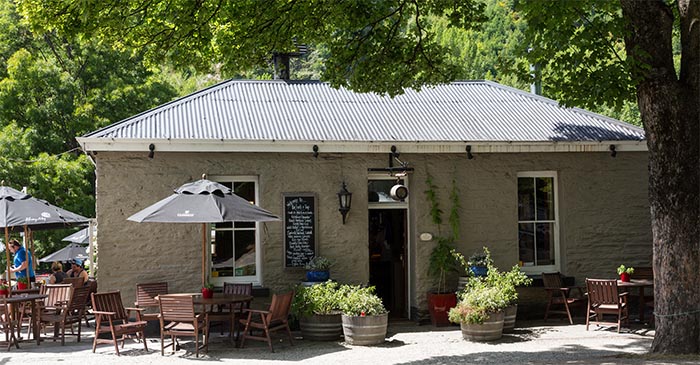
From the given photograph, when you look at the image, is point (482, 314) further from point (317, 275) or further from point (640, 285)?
point (317, 275)

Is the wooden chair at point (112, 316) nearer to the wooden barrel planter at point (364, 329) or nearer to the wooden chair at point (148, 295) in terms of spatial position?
the wooden chair at point (148, 295)

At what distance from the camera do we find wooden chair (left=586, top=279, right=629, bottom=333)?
1265 cm

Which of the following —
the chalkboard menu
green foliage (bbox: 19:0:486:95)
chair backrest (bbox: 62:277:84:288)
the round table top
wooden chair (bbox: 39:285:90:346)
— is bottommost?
wooden chair (bbox: 39:285:90:346)

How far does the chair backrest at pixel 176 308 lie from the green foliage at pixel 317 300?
6.06 feet

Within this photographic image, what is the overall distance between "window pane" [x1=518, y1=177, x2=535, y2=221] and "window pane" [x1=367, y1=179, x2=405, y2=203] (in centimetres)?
239

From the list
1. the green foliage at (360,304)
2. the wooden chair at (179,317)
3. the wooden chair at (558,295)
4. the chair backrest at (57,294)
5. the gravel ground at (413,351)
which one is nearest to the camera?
the gravel ground at (413,351)

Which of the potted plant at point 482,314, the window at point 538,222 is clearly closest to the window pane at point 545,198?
the window at point 538,222

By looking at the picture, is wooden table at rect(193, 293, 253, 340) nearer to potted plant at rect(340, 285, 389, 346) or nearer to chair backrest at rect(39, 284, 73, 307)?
potted plant at rect(340, 285, 389, 346)

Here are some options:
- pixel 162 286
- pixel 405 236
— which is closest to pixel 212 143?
pixel 162 286

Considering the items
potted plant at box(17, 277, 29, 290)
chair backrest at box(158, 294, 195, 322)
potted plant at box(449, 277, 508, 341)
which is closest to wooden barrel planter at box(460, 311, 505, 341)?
potted plant at box(449, 277, 508, 341)

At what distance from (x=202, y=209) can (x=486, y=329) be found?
15.0 feet

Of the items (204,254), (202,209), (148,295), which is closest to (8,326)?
(148,295)

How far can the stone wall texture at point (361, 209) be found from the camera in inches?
515

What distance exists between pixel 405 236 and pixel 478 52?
36880mm
